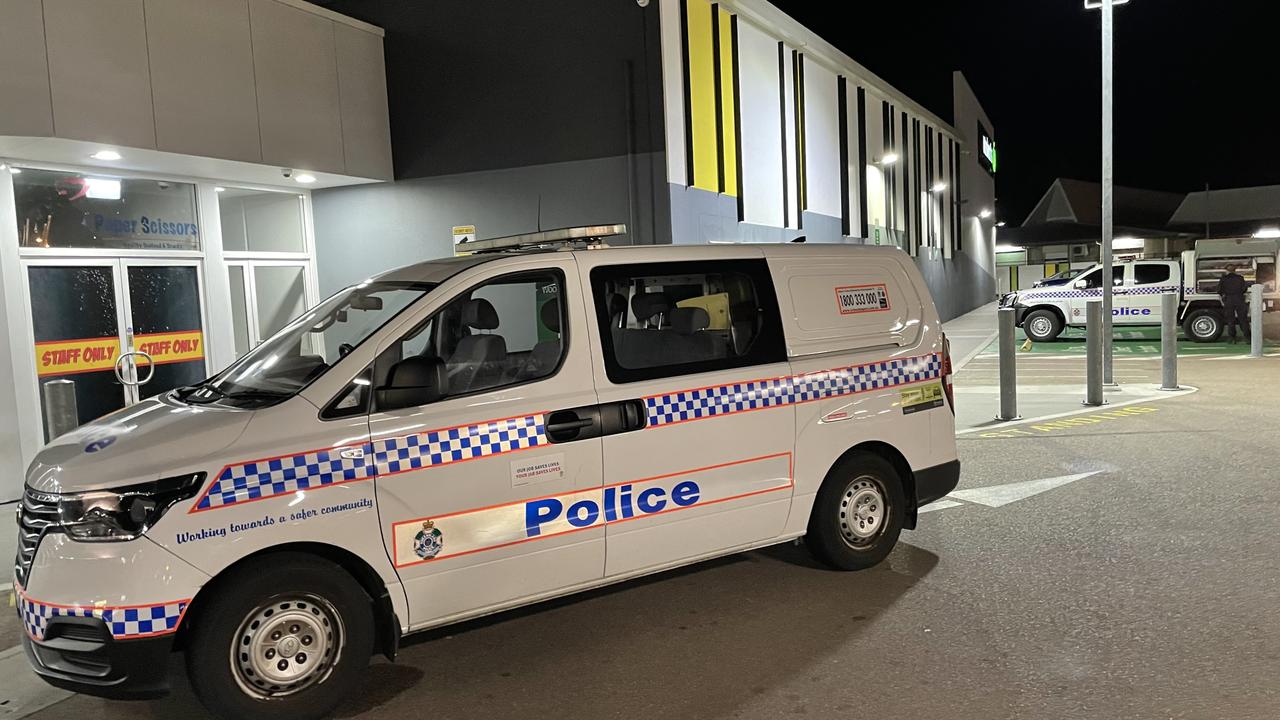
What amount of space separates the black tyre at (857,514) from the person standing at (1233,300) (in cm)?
A: 1870

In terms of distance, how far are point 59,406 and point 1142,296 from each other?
70.7ft

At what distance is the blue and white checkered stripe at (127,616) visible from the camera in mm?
3592

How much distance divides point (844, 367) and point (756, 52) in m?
11.8

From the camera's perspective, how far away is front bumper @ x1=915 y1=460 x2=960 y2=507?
19.5 feet

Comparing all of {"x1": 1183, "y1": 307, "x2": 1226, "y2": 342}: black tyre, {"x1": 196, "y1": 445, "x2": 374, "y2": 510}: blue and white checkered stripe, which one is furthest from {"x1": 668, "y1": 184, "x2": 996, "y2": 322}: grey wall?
{"x1": 196, "y1": 445, "x2": 374, "y2": 510}: blue and white checkered stripe

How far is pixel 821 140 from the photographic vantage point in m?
20.3

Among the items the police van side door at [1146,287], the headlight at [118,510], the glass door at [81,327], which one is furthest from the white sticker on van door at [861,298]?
the police van side door at [1146,287]

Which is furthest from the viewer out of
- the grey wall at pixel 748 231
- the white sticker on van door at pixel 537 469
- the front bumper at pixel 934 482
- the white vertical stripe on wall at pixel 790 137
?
the white vertical stripe on wall at pixel 790 137

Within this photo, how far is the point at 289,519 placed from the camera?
3.85 meters

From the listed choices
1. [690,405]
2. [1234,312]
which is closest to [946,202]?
[1234,312]

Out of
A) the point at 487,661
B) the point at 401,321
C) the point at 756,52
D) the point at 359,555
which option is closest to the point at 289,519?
the point at 359,555

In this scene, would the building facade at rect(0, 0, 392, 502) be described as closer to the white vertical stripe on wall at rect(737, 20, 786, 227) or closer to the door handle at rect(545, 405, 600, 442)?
the door handle at rect(545, 405, 600, 442)

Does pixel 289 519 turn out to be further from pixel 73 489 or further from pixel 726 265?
pixel 726 265

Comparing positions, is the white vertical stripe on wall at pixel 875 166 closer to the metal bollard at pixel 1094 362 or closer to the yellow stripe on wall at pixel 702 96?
the yellow stripe on wall at pixel 702 96
